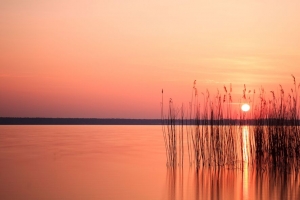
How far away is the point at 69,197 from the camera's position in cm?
554

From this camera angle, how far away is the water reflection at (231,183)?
5844 mm

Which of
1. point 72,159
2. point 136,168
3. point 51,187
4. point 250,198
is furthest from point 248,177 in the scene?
point 72,159

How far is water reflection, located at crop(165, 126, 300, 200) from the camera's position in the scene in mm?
5844

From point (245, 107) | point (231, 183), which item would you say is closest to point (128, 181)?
point (231, 183)

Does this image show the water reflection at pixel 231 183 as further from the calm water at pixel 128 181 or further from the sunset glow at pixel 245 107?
the sunset glow at pixel 245 107

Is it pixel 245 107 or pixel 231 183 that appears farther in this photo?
pixel 245 107

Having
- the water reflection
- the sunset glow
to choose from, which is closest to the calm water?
the water reflection

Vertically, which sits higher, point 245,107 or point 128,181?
point 245,107

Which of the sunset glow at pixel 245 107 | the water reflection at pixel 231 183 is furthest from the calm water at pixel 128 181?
the sunset glow at pixel 245 107

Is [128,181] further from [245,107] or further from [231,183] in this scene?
[245,107]

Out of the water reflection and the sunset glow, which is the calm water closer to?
the water reflection

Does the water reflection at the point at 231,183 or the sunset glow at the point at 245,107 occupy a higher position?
the sunset glow at the point at 245,107

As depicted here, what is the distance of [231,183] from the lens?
6609 millimetres

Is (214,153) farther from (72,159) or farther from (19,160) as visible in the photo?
(19,160)
